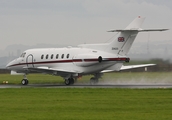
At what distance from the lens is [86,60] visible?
5022cm

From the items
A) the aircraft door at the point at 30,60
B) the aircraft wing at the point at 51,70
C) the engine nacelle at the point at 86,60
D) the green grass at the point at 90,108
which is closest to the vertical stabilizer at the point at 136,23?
the engine nacelle at the point at 86,60

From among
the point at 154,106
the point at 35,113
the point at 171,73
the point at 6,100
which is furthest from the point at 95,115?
the point at 171,73

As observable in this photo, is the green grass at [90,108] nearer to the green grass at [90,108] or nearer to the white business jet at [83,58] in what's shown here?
the green grass at [90,108]

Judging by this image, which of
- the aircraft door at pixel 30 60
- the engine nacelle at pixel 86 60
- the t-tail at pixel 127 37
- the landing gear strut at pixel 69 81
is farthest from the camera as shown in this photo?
the aircraft door at pixel 30 60

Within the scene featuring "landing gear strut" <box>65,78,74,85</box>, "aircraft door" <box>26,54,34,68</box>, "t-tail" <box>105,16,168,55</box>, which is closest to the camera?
"t-tail" <box>105,16,168,55</box>

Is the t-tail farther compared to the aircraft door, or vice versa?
the aircraft door

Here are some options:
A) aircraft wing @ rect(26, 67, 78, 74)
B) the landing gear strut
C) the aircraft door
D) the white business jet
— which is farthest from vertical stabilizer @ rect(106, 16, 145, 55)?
the aircraft door

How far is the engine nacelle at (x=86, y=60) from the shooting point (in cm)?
4922

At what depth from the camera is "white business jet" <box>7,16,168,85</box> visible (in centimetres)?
4884

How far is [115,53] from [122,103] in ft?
71.4

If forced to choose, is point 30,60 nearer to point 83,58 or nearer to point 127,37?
point 83,58

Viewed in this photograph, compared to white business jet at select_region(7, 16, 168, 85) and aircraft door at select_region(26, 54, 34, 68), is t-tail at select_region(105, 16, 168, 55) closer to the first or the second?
white business jet at select_region(7, 16, 168, 85)

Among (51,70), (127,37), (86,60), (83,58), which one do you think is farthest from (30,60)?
(127,37)

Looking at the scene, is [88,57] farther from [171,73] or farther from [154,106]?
[154,106]
